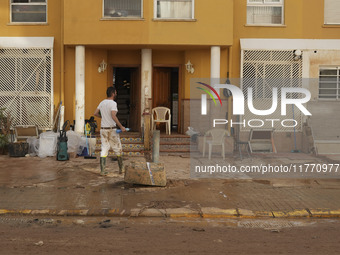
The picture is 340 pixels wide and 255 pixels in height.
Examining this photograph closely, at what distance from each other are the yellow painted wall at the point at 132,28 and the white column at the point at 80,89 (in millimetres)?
437

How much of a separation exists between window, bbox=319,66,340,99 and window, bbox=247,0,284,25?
230 cm

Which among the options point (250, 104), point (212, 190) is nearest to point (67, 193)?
point (212, 190)

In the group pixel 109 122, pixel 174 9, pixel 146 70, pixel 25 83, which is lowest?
pixel 109 122

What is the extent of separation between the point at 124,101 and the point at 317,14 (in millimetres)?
7467

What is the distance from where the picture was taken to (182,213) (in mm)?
6793

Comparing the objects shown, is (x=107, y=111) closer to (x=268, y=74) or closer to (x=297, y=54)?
(x=268, y=74)

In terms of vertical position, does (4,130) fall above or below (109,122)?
below

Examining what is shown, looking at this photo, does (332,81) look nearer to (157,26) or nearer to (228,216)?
(157,26)

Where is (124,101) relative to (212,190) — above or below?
above

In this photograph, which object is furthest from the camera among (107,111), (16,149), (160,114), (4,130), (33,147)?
(160,114)

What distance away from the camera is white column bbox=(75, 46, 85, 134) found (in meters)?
14.2

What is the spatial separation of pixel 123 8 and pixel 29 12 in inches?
133

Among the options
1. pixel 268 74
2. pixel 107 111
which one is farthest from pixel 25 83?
pixel 268 74

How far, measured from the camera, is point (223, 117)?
14945mm
